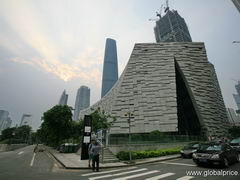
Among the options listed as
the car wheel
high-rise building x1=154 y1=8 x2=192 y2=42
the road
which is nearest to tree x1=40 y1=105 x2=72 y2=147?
the road

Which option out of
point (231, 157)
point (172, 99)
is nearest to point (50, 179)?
point (231, 157)

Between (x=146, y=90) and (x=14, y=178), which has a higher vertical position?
(x=146, y=90)

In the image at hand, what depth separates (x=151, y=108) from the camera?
175 ft

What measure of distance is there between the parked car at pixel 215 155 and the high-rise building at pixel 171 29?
450 feet

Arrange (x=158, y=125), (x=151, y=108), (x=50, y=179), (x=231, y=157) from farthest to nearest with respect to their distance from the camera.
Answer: (x=151, y=108)
(x=158, y=125)
(x=231, y=157)
(x=50, y=179)

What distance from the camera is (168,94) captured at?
2137 inches

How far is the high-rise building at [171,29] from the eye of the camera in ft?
428

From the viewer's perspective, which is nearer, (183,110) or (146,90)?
(146,90)

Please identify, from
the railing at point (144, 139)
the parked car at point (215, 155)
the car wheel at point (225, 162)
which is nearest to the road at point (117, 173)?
the car wheel at point (225, 162)

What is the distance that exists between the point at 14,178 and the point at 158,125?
157ft

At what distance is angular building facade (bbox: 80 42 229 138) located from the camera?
51781 millimetres

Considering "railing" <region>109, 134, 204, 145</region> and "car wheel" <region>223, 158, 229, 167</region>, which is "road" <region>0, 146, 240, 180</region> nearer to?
"car wheel" <region>223, 158, 229, 167</region>

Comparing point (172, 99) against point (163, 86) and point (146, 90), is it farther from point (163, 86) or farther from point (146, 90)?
point (146, 90)

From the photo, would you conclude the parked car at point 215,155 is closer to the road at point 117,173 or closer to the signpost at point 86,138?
the road at point 117,173
